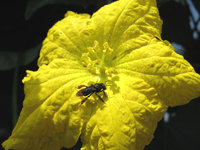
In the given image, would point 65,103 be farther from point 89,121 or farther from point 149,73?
point 149,73

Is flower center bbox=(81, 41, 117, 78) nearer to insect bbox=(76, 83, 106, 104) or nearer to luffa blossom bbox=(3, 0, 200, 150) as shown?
luffa blossom bbox=(3, 0, 200, 150)

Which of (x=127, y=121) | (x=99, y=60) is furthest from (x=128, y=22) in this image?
(x=127, y=121)

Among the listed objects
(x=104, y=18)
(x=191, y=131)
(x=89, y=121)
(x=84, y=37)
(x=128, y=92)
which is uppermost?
(x=104, y=18)

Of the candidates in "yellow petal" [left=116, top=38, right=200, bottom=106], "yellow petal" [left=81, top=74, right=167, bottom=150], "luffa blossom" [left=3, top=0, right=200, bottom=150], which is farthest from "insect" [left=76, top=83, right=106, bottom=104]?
"yellow petal" [left=116, top=38, right=200, bottom=106]

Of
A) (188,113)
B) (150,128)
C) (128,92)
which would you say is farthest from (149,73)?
(188,113)

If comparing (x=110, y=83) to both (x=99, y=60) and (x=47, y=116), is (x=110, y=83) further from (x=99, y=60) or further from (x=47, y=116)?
(x=47, y=116)
